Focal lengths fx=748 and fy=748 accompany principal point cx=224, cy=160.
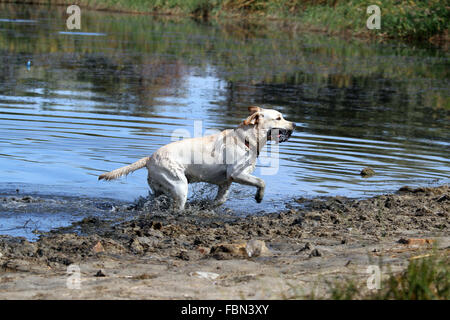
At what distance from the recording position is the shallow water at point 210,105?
37.4ft

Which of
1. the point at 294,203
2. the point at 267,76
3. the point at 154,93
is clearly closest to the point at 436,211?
the point at 294,203

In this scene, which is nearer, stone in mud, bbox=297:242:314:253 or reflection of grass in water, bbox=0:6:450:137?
stone in mud, bbox=297:242:314:253

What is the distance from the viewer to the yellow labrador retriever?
29.9 ft

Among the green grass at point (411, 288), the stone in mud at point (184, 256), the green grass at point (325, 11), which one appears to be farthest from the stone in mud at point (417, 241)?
the green grass at point (325, 11)

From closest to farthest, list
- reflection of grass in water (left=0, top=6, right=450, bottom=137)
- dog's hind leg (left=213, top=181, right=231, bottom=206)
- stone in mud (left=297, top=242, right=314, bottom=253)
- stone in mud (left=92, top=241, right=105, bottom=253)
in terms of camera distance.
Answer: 1. stone in mud (left=92, top=241, right=105, bottom=253)
2. stone in mud (left=297, top=242, right=314, bottom=253)
3. dog's hind leg (left=213, top=181, right=231, bottom=206)
4. reflection of grass in water (left=0, top=6, right=450, bottom=137)

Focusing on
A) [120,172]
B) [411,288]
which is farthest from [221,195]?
[411,288]

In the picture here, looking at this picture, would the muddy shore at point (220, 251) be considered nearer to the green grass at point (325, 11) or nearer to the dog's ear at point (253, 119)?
the dog's ear at point (253, 119)

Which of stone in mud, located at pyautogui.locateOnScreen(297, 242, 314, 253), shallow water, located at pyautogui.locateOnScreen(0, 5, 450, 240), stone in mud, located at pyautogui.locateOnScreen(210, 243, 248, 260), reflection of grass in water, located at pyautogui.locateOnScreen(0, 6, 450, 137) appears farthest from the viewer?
reflection of grass in water, located at pyautogui.locateOnScreen(0, 6, 450, 137)

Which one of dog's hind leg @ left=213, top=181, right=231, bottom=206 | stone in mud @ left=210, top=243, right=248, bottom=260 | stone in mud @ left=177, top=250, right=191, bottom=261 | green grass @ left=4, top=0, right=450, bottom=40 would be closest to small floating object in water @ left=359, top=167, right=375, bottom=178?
dog's hind leg @ left=213, top=181, right=231, bottom=206

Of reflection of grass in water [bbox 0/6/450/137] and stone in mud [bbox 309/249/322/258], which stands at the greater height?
reflection of grass in water [bbox 0/6/450/137]

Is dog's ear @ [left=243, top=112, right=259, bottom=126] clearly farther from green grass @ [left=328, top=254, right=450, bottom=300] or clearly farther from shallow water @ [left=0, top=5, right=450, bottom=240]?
green grass @ [left=328, top=254, right=450, bottom=300]

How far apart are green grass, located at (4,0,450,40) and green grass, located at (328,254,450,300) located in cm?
3268

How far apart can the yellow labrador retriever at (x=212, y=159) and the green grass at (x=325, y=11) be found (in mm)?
28799

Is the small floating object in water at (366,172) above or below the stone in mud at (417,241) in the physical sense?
below
